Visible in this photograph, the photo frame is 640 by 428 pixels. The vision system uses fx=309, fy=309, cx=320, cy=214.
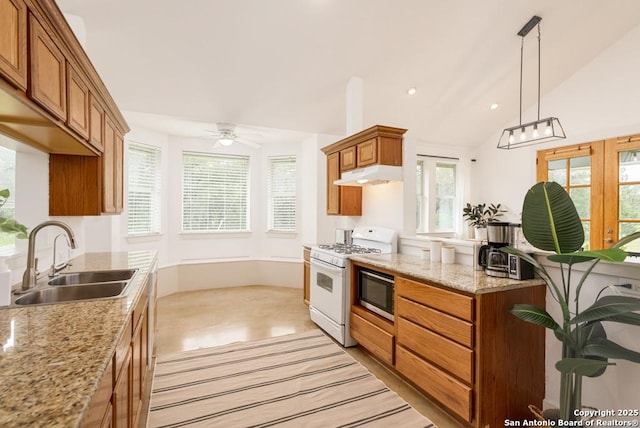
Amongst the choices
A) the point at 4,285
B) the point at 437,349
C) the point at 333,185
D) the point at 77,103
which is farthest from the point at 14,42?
the point at 333,185

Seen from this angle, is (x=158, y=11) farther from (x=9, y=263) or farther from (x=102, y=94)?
(x=9, y=263)

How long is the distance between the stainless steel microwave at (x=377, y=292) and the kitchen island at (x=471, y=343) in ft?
0.63

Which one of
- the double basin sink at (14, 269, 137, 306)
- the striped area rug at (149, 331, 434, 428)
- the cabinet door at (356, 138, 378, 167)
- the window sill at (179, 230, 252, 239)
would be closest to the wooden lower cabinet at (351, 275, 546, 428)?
the striped area rug at (149, 331, 434, 428)

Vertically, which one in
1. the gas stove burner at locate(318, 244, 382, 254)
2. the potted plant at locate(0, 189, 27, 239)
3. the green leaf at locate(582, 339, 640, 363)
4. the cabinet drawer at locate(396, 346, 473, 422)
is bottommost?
the cabinet drawer at locate(396, 346, 473, 422)

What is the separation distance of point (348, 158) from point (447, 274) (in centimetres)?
197

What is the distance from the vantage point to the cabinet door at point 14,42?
3.43 feet

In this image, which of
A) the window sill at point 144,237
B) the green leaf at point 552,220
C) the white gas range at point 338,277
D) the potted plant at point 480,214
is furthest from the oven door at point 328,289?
the potted plant at point 480,214

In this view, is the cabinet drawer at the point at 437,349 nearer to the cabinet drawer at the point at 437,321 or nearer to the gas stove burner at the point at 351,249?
the cabinet drawer at the point at 437,321

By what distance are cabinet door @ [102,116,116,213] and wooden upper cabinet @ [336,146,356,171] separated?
94.8 inches

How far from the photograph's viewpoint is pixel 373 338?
2.75 meters

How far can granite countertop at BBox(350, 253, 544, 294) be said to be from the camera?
6.23 feet

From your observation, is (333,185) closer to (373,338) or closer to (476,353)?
(373,338)

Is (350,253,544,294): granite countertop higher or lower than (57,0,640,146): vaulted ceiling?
lower

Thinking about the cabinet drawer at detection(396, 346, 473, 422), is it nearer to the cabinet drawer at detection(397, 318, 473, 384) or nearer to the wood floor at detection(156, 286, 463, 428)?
the cabinet drawer at detection(397, 318, 473, 384)
